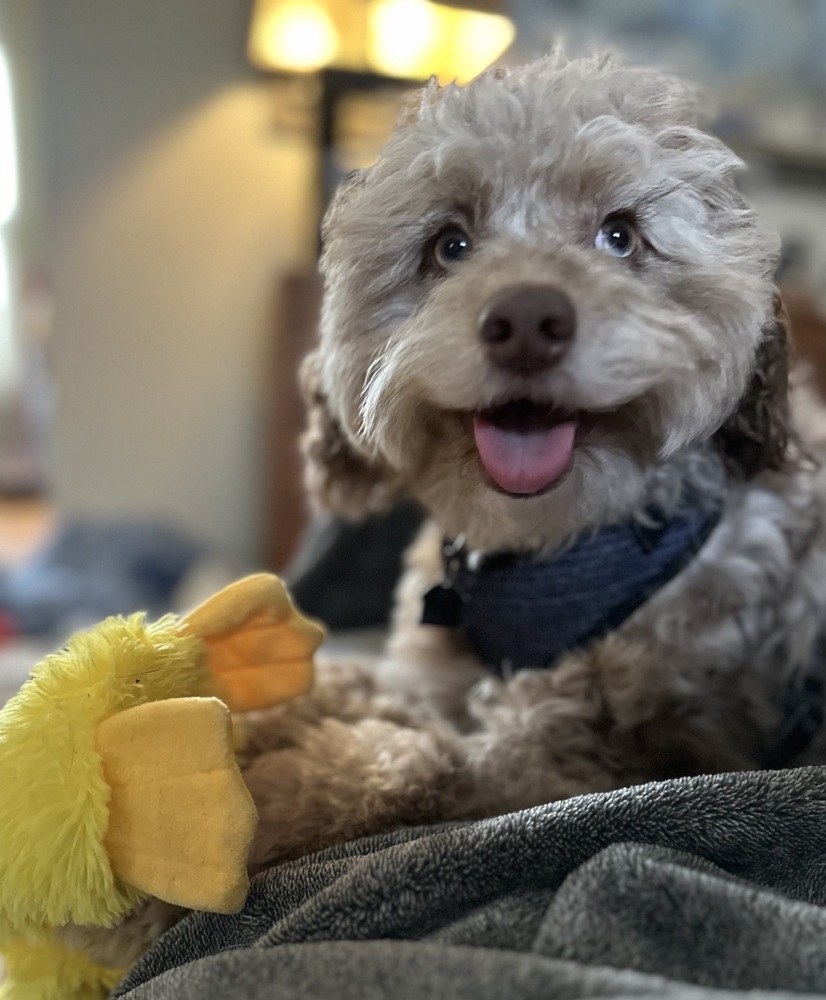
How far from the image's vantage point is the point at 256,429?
12.7 feet

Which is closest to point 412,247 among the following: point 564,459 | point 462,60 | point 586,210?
point 586,210

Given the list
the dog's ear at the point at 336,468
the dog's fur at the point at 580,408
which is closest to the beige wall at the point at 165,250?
the dog's ear at the point at 336,468

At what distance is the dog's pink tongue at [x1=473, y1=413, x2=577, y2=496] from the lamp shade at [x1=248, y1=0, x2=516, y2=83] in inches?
109

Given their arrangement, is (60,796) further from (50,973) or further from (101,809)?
(50,973)

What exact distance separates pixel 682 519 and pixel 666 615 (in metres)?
0.12

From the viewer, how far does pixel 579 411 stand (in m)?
0.98

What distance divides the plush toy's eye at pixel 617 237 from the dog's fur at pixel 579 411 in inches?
0.4

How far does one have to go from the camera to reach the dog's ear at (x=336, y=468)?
1316mm

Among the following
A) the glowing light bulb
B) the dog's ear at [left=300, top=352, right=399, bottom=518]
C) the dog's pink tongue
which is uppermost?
the glowing light bulb

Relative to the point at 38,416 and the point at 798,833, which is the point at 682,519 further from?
the point at 38,416

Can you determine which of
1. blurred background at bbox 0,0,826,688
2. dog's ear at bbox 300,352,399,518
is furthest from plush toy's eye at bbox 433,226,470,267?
blurred background at bbox 0,0,826,688

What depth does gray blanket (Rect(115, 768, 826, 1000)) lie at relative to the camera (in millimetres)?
618

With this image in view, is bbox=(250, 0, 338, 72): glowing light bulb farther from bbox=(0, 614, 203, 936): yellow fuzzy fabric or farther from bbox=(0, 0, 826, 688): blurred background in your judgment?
bbox=(0, 614, 203, 936): yellow fuzzy fabric

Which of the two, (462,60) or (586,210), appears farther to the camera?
(462,60)
